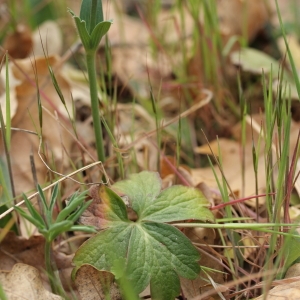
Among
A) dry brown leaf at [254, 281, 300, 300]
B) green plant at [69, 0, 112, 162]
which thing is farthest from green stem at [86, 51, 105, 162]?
dry brown leaf at [254, 281, 300, 300]

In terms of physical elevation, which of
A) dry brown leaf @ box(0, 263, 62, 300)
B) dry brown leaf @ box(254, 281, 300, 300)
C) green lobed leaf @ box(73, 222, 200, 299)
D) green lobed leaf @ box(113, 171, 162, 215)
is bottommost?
dry brown leaf @ box(254, 281, 300, 300)

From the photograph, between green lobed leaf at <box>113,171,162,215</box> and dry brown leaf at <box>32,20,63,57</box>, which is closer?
green lobed leaf at <box>113,171,162,215</box>

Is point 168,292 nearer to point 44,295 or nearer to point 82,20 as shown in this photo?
point 44,295

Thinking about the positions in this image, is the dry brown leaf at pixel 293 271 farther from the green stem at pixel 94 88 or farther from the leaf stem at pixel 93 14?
the leaf stem at pixel 93 14

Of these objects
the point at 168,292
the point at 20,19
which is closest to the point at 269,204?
the point at 168,292

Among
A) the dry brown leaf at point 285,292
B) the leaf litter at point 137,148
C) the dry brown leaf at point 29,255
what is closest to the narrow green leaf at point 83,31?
the leaf litter at point 137,148

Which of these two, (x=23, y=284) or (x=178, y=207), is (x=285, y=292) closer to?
(x=178, y=207)

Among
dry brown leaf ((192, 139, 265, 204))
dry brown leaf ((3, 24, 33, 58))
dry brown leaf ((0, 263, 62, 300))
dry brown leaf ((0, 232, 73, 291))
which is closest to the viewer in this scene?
dry brown leaf ((0, 263, 62, 300))

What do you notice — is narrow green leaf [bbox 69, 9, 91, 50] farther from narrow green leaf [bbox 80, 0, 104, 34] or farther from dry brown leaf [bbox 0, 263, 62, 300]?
dry brown leaf [bbox 0, 263, 62, 300]

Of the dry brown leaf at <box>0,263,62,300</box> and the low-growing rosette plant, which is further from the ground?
the low-growing rosette plant
